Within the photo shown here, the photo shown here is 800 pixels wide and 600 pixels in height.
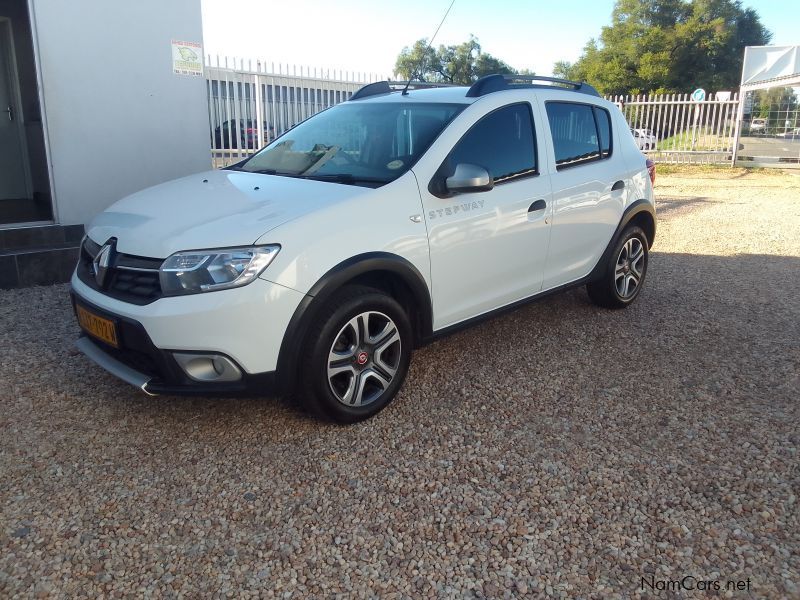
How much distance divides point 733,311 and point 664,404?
2351 millimetres

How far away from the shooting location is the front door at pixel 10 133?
26.5 ft

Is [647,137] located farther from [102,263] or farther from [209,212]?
[102,263]

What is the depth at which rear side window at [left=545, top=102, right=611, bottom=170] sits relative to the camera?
459cm

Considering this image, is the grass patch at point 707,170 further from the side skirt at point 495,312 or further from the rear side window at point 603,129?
the side skirt at point 495,312

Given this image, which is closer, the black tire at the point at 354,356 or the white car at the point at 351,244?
the white car at the point at 351,244

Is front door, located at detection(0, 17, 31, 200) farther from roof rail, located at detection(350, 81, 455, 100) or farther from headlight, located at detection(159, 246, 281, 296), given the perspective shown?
headlight, located at detection(159, 246, 281, 296)

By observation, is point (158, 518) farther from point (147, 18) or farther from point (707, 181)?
point (707, 181)

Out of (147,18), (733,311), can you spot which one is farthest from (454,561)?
(147,18)

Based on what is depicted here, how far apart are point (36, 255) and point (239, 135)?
4794 mm

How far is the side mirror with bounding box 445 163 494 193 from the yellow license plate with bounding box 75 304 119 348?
1.92 meters

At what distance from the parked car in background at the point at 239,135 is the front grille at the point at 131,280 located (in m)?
6.98

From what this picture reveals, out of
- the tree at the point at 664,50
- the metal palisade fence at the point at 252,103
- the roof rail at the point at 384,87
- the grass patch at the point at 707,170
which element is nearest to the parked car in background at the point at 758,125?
the grass patch at the point at 707,170

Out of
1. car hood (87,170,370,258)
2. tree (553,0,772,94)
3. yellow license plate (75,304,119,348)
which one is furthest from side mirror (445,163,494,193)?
tree (553,0,772,94)

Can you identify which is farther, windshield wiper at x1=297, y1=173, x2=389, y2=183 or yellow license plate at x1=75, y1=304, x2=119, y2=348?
windshield wiper at x1=297, y1=173, x2=389, y2=183
